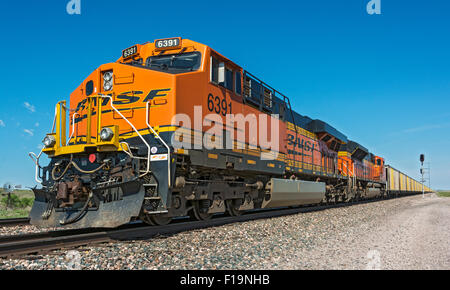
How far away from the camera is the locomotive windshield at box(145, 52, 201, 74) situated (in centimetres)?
715

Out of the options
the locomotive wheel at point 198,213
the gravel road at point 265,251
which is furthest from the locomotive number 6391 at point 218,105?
the gravel road at point 265,251

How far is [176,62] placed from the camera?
7.32 meters

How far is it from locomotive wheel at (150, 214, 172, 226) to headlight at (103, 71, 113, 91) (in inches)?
107

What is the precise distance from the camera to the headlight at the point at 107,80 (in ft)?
23.8

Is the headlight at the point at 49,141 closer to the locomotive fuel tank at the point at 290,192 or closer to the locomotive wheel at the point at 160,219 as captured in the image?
the locomotive wheel at the point at 160,219

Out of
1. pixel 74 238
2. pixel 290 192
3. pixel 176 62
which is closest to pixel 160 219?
Answer: pixel 74 238

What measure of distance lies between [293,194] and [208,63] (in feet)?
18.9

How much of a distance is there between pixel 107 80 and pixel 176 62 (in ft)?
4.74

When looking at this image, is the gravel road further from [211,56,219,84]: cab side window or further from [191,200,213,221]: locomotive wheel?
[211,56,219,84]: cab side window

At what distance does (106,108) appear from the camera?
7.11 metres

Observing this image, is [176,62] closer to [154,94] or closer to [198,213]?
[154,94]

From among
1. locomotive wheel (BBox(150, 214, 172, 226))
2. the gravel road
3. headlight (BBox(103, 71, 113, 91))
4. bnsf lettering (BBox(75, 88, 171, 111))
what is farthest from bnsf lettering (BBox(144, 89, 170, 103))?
the gravel road

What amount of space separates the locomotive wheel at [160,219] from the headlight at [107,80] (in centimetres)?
272
